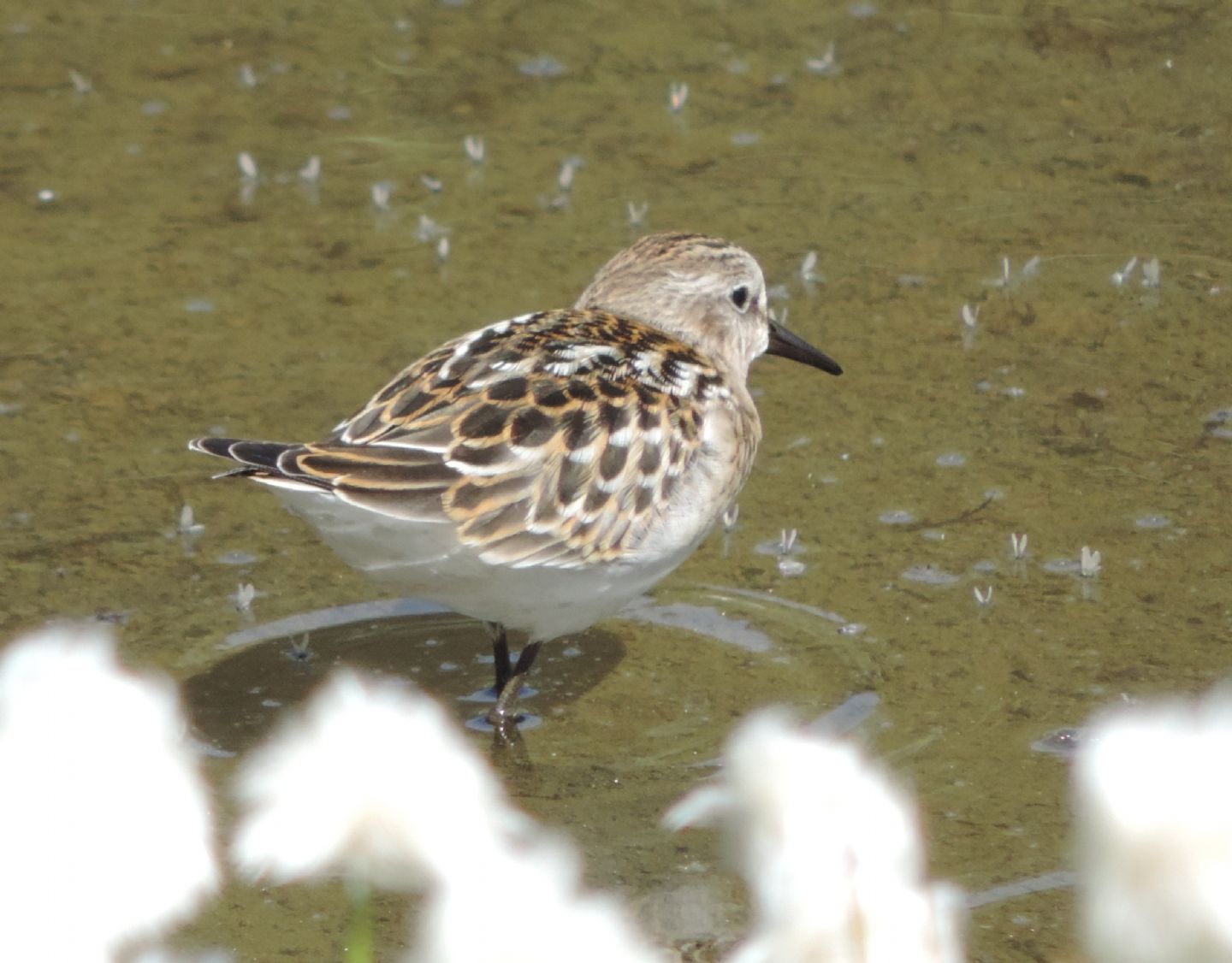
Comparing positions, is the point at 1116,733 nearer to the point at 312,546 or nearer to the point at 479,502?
the point at 479,502

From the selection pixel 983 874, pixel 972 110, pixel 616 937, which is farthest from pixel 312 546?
pixel 616 937

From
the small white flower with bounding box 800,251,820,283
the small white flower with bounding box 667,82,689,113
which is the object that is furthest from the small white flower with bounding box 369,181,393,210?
the small white flower with bounding box 800,251,820,283

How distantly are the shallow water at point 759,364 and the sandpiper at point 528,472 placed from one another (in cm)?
52

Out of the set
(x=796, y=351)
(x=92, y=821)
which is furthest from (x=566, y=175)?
(x=92, y=821)

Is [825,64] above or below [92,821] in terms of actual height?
below

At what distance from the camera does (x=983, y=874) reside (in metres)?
4.72

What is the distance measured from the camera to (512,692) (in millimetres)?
5551

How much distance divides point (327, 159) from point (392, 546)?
14.1 ft

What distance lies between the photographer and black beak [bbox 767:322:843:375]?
→ 6711 millimetres

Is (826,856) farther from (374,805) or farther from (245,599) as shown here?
(245,599)

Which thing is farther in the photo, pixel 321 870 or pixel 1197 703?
pixel 1197 703

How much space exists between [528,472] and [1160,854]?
3796 millimetres

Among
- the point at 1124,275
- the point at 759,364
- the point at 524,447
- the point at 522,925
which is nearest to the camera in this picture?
the point at 522,925

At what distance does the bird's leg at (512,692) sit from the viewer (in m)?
5.47
